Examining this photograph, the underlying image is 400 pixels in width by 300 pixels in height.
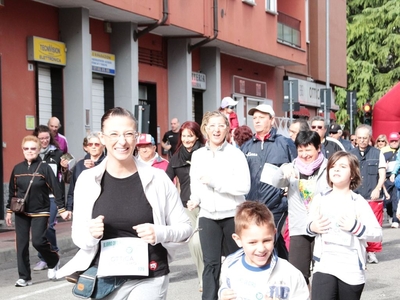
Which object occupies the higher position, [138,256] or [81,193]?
[81,193]

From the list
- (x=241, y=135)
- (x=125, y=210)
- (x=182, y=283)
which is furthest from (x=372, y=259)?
(x=125, y=210)

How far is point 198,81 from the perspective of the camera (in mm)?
26375

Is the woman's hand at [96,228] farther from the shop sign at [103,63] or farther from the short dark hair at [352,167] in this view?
the shop sign at [103,63]

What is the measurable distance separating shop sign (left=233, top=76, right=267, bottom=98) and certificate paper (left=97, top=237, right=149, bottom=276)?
78.7ft

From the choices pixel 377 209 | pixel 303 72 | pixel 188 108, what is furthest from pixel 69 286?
pixel 303 72

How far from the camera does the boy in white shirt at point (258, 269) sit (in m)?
4.77

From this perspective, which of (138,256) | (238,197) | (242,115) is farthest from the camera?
(242,115)

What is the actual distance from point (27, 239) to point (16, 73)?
24.6ft

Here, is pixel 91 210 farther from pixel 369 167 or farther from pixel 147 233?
pixel 369 167

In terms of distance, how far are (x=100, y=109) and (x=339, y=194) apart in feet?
51.2

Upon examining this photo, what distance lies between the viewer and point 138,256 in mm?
5148

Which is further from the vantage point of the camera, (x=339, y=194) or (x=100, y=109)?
(x=100, y=109)

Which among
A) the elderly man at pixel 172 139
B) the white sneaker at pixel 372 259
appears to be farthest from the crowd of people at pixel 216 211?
the elderly man at pixel 172 139

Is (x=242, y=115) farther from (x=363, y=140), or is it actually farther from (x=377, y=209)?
(x=377, y=209)
